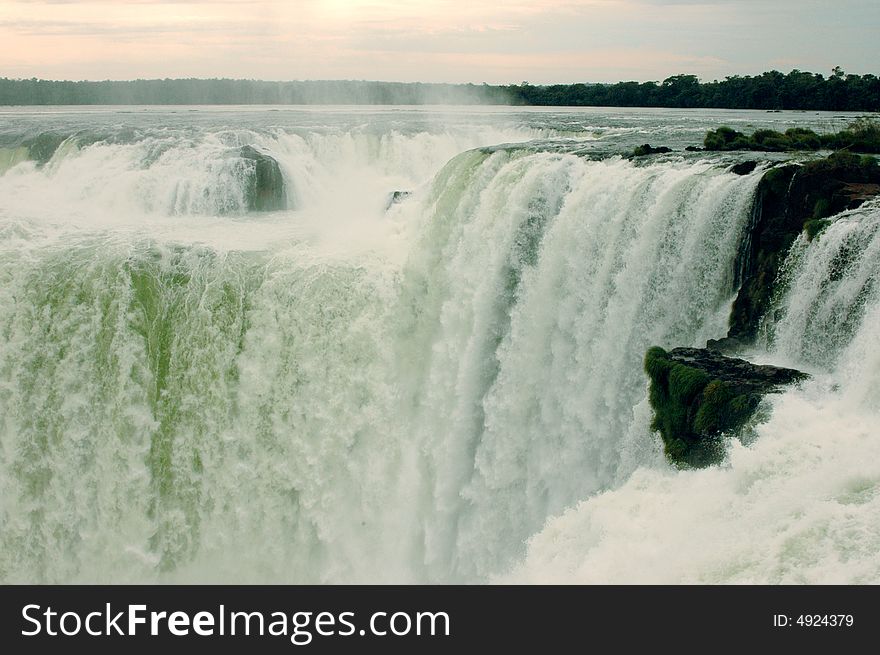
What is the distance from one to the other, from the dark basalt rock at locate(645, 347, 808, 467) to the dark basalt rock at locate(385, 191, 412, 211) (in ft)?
31.8

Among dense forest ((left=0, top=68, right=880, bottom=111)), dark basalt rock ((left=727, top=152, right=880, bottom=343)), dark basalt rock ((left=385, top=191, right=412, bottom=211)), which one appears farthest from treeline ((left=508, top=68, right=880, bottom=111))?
dark basalt rock ((left=727, top=152, right=880, bottom=343))

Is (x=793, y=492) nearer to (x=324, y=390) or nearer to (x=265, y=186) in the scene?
(x=324, y=390)

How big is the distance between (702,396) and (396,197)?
11144mm

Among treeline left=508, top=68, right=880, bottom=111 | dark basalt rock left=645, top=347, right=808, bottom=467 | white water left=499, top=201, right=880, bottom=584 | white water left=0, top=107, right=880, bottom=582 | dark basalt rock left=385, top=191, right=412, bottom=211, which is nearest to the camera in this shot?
white water left=499, top=201, right=880, bottom=584

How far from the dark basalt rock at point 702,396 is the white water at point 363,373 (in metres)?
0.55

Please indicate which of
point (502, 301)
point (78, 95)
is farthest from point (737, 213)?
point (78, 95)

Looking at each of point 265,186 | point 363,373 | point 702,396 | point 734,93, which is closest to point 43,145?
point 265,186

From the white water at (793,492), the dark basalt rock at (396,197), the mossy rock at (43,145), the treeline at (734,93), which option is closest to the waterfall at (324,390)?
the white water at (793,492)

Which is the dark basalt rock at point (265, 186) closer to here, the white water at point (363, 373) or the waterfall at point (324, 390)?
the white water at point (363, 373)

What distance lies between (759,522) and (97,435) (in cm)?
1045

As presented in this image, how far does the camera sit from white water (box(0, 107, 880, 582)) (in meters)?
Result: 11.5

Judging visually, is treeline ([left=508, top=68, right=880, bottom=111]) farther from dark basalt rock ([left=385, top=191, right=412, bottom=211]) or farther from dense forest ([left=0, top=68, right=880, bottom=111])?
dark basalt rock ([left=385, top=191, right=412, bottom=211])

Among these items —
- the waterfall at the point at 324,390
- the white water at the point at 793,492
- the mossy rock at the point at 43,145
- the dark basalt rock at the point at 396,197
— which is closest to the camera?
the white water at the point at 793,492

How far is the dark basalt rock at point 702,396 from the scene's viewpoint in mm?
8680
